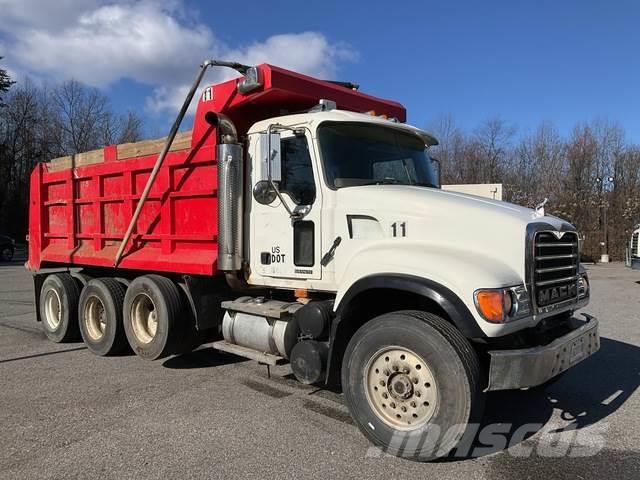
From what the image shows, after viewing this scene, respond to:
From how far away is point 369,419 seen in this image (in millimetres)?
4129

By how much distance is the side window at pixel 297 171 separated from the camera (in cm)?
498

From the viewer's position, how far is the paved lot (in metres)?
3.79

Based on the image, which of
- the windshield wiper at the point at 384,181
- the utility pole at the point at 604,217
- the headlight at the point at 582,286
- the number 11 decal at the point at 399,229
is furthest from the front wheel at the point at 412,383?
the utility pole at the point at 604,217

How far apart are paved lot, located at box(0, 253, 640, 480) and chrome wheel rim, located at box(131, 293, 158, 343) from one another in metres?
0.38

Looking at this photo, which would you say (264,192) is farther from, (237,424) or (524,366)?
(524,366)

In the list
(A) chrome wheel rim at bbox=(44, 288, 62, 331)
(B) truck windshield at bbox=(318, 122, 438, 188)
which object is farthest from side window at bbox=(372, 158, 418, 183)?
(A) chrome wheel rim at bbox=(44, 288, 62, 331)

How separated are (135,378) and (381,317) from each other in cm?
332

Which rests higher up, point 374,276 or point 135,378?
point 374,276

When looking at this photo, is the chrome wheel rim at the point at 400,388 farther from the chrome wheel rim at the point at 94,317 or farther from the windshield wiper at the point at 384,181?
the chrome wheel rim at the point at 94,317

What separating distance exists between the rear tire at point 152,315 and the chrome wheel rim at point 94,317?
36.3 inches

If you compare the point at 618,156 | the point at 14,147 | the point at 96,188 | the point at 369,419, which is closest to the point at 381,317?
the point at 369,419

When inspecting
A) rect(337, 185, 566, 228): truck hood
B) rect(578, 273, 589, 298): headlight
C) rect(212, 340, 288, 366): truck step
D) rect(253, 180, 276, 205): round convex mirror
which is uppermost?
rect(253, 180, 276, 205): round convex mirror

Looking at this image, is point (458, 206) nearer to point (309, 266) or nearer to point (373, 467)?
point (309, 266)

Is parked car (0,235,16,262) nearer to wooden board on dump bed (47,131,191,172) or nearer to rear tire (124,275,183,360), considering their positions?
wooden board on dump bed (47,131,191,172)
